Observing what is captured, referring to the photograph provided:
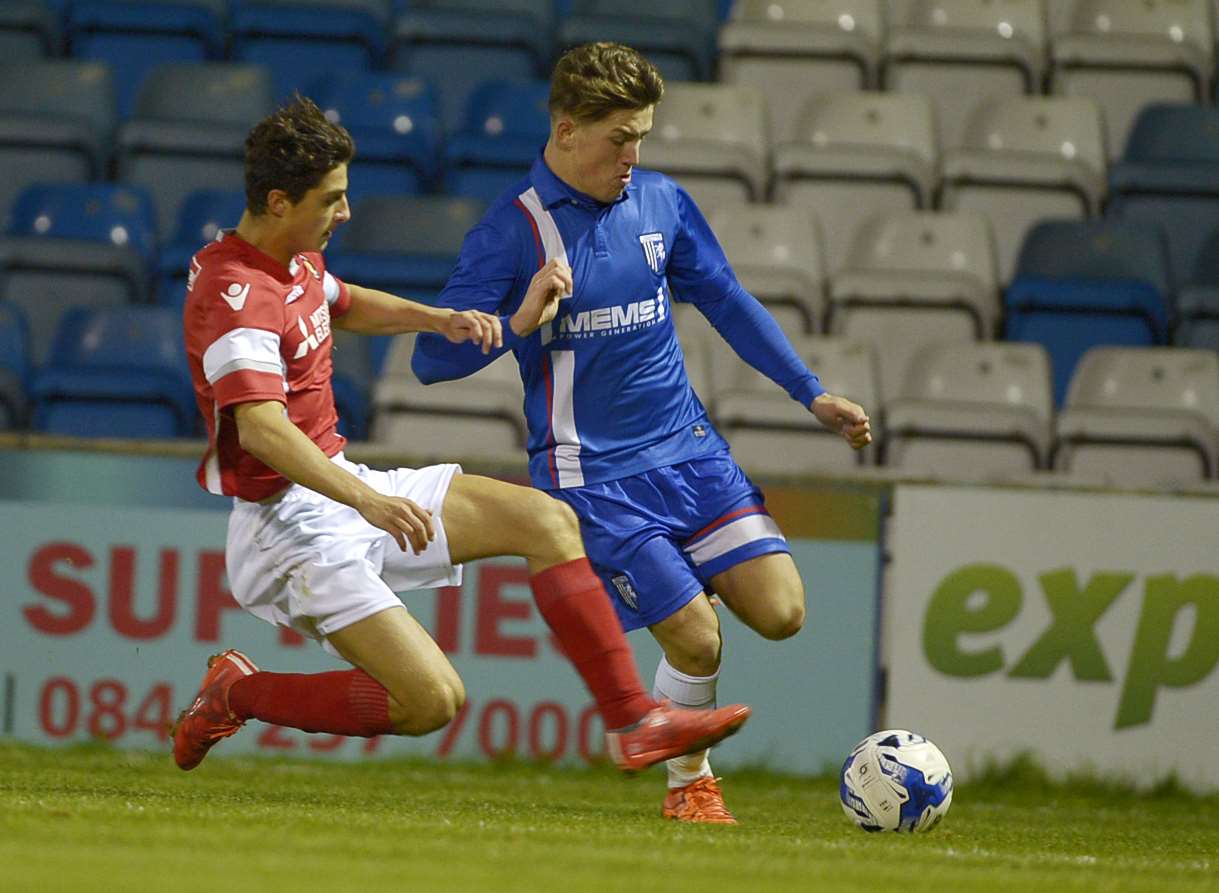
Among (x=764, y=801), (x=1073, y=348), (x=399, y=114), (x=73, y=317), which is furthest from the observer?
(x=399, y=114)

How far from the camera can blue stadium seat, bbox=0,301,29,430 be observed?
766cm

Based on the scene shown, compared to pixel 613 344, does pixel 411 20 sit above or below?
above

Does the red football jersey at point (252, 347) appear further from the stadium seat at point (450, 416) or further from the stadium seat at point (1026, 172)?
the stadium seat at point (1026, 172)

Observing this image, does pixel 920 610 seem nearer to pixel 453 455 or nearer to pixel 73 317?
pixel 453 455

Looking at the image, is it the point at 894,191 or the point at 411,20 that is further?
the point at 411,20

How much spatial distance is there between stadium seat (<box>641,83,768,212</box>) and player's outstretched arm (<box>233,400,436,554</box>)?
15.9ft

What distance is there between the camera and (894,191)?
906cm

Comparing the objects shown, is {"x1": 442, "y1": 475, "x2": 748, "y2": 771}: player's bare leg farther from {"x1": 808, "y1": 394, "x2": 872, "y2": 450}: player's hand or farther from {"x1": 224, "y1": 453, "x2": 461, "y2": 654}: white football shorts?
{"x1": 808, "y1": 394, "x2": 872, "y2": 450}: player's hand

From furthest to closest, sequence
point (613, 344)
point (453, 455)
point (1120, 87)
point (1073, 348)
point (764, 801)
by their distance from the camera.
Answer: point (1120, 87)
point (1073, 348)
point (453, 455)
point (764, 801)
point (613, 344)

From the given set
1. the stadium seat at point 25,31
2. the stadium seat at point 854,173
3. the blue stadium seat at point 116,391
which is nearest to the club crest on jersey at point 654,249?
the blue stadium seat at point 116,391

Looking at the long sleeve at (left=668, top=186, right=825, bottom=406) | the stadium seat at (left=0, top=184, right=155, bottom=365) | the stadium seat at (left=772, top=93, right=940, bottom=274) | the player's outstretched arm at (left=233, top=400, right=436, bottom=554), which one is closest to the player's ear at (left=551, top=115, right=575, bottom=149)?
the long sleeve at (left=668, top=186, right=825, bottom=406)

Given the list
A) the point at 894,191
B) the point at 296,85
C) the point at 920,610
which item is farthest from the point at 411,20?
the point at 920,610

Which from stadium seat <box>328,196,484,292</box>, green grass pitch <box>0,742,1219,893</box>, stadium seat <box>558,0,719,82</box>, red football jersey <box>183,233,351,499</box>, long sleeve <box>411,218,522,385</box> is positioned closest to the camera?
green grass pitch <box>0,742,1219,893</box>

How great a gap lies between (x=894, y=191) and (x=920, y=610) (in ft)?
9.56
